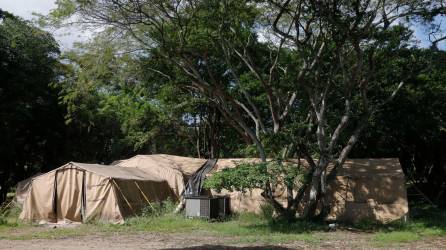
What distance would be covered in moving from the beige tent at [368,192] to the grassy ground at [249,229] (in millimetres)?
858

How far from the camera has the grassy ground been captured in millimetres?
13156

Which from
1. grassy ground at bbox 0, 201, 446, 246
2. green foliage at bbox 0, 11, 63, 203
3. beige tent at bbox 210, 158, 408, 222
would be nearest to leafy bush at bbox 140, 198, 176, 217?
grassy ground at bbox 0, 201, 446, 246

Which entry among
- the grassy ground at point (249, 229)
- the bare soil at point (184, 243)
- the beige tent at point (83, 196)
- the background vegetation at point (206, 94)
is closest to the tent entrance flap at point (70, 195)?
the beige tent at point (83, 196)

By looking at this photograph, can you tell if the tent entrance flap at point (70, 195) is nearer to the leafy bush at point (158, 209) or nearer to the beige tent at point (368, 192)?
the leafy bush at point (158, 209)

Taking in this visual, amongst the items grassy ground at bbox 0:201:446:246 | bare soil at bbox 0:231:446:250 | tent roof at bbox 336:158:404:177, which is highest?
tent roof at bbox 336:158:404:177

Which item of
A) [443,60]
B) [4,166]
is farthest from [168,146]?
[443,60]

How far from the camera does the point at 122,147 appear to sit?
3281 cm

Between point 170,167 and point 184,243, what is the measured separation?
848 centimetres

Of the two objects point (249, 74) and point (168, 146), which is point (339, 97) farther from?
point (168, 146)

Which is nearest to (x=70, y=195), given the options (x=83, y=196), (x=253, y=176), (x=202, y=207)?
(x=83, y=196)

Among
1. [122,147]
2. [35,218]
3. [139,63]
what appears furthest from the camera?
[122,147]

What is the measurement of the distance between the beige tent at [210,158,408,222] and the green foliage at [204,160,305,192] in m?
2.74

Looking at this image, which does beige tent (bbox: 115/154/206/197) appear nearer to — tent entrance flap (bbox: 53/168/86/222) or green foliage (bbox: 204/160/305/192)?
tent entrance flap (bbox: 53/168/86/222)

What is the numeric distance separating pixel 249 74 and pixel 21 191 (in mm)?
9806
